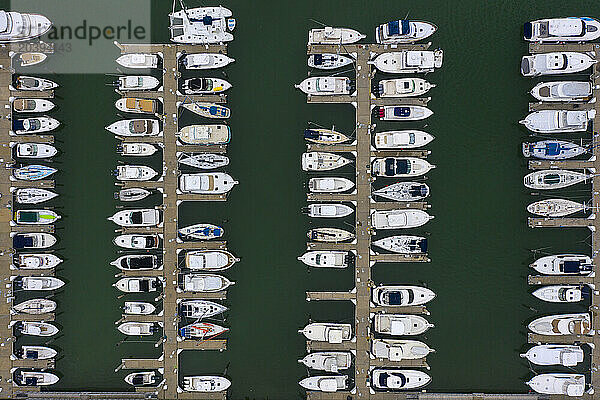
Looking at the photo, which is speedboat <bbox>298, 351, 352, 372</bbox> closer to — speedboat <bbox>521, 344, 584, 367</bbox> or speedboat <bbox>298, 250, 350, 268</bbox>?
speedboat <bbox>298, 250, 350, 268</bbox>

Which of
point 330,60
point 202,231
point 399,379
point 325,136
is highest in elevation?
point 330,60

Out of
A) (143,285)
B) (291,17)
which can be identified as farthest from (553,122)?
(143,285)

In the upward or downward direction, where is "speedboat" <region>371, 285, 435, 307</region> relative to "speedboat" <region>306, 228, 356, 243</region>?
downward

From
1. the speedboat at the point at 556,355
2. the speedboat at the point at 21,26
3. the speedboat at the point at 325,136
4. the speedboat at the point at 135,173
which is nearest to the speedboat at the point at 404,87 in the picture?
the speedboat at the point at 325,136

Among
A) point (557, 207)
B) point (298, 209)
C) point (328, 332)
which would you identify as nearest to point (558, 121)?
point (557, 207)

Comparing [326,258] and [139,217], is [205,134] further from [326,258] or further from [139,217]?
[326,258]

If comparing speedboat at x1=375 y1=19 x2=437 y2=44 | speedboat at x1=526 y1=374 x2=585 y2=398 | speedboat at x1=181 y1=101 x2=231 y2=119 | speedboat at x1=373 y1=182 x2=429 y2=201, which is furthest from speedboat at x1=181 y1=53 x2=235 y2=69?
speedboat at x1=526 y1=374 x2=585 y2=398
